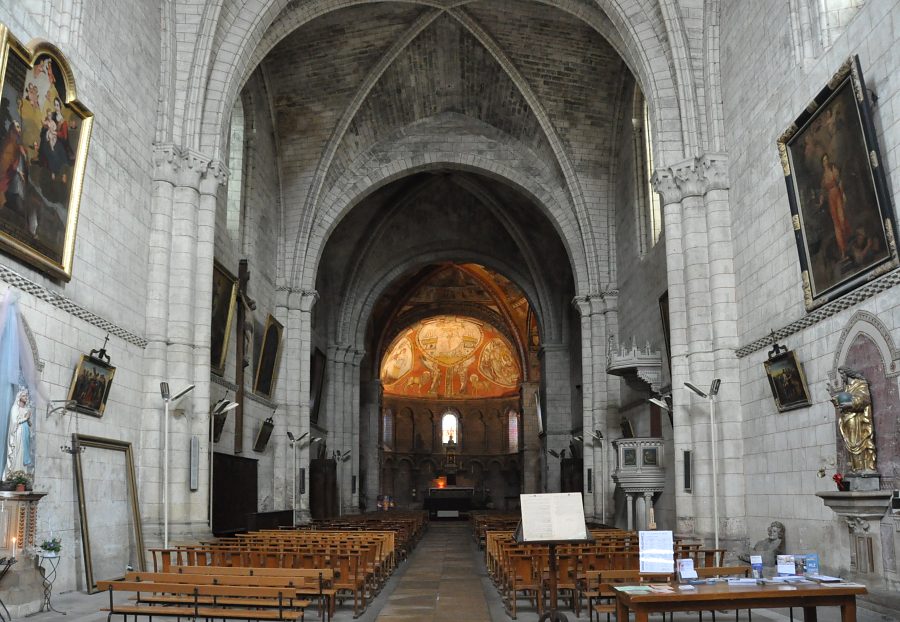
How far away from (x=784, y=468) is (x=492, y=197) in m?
22.2

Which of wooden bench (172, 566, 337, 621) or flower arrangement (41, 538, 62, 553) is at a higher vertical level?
flower arrangement (41, 538, 62, 553)

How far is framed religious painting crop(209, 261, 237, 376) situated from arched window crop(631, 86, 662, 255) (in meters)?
10.8

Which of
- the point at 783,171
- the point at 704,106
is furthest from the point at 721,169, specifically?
the point at 783,171

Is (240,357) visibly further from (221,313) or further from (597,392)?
(597,392)

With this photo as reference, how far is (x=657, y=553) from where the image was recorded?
301 inches

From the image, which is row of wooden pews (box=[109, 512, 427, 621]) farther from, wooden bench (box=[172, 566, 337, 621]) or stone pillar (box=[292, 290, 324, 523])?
stone pillar (box=[292, 290, 324, 523])

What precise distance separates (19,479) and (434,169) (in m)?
21.3

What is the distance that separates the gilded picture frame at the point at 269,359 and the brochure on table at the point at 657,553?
17.2m

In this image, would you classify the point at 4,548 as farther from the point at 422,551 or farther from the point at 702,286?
the point at 422,551

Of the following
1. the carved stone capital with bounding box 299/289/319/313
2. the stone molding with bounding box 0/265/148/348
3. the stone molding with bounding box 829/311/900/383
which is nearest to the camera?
the stone molding with bounding box 829/311/900/383

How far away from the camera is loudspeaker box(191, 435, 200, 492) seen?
52.7 feet

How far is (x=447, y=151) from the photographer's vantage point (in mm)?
29797

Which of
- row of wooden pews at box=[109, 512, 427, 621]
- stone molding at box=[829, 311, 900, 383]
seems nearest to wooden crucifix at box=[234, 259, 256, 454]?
row of wooden pews at box=[109, 512, 427, 621]

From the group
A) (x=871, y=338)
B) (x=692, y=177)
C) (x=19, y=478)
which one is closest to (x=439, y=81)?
(x=692, y=177)
